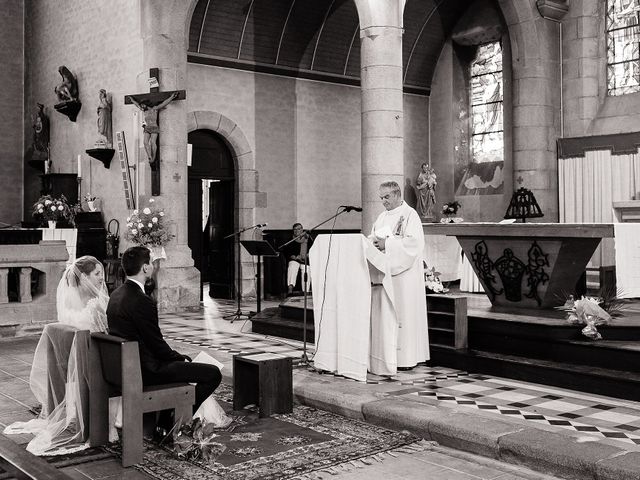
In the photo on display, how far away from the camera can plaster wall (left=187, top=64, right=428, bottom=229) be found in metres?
14.6

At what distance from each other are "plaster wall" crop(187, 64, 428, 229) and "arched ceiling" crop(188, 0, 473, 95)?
280 millimetres

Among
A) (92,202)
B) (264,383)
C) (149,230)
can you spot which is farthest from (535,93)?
(264,383)

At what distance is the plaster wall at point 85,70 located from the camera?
1330cm

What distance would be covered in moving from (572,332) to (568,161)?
8.47 metres

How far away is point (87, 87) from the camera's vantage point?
14.6 m

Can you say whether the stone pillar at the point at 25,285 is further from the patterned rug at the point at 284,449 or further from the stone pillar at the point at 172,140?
the patterned rug at the point at 284,449

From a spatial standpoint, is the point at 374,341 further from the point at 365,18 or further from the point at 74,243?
the point at 74,243

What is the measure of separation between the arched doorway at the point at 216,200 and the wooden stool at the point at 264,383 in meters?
8.85

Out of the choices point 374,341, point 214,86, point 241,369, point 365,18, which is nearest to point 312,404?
point 241,369

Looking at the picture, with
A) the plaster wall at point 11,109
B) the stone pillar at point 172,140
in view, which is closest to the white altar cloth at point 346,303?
the stone pillar at point 172,140

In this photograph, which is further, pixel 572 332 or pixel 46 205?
pixel 46 205

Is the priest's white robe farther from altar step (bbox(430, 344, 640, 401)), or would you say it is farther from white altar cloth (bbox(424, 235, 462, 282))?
white altar cloth (bbox(424, 235, 462, 282))

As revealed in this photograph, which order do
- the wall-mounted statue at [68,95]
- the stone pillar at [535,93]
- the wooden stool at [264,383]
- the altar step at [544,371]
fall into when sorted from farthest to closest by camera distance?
1. the wall-mounted statue at [68,95]
2. the stone pillar at [535,93]
3. the altar step at [544,371]
4. the wooden stool at [264,383]

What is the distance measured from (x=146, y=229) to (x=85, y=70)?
180 inches
